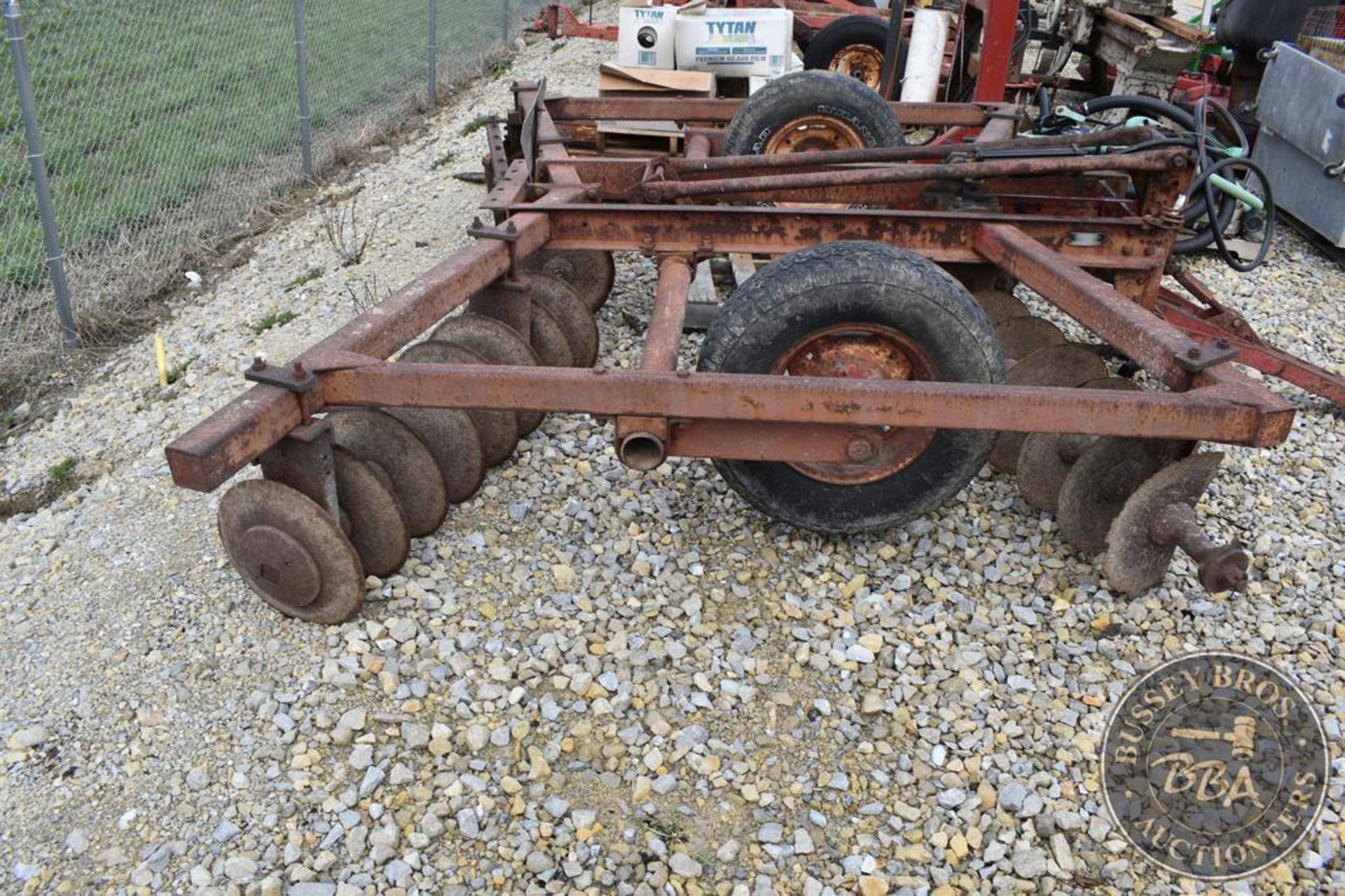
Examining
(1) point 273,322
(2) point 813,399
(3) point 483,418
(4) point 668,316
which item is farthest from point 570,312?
(1) point 273,322

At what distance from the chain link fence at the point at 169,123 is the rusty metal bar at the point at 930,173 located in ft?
12.3

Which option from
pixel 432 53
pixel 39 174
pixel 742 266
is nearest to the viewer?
pixel 742 266

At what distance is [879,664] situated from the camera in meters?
3.14

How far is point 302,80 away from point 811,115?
4896mm

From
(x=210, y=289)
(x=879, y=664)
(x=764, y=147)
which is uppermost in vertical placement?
(x=764, y=147)

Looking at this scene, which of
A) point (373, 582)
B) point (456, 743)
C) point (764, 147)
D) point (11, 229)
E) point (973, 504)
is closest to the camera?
point (456, 743)

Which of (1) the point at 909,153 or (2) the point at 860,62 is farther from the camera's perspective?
(2) the point at 860,62

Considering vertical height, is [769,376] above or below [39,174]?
above

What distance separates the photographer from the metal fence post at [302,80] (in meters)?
8.32

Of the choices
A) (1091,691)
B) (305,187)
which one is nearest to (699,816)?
(1091,691)

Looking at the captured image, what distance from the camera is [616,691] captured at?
303cm

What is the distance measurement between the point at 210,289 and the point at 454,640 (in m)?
4.71

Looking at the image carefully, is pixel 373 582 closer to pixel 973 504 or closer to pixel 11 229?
pixel 973 504
